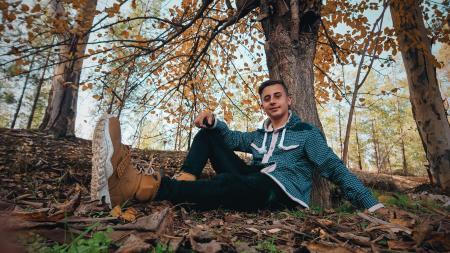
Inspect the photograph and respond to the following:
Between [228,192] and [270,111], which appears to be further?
[270,111]

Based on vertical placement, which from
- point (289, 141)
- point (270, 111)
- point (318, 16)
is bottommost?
point (289, 141)

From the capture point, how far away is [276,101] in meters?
3.04

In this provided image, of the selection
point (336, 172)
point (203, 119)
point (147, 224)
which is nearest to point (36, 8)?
point (203, 119)

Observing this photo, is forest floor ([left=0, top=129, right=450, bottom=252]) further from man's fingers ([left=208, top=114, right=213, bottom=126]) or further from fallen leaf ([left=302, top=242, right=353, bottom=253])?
man's fingers ([left=208, top=114, right=213, bottom=126])

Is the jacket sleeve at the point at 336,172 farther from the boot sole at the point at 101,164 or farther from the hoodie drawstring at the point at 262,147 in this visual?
the boot sole at the point at 101,164

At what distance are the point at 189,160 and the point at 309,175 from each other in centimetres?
119

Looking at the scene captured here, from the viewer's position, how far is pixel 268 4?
3523 millimetres

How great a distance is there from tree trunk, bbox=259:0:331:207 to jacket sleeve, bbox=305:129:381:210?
0.46 m

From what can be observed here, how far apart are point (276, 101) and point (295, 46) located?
2.49 feet

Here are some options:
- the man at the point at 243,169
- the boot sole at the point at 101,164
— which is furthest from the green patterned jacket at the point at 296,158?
the boot sole at the point at 101,164

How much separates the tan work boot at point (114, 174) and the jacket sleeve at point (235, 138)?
1.06 meters

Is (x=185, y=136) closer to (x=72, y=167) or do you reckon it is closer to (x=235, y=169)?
(x=72, y=167)

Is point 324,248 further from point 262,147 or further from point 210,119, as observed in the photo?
point 210,119

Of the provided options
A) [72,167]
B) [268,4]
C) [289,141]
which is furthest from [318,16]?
[72,167]
